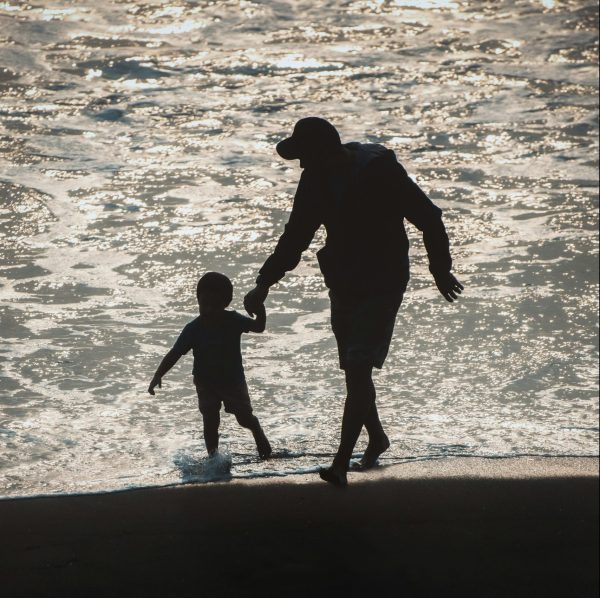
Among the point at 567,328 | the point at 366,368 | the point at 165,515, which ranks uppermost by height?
the point at 366,368

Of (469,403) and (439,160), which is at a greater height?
(439,160)

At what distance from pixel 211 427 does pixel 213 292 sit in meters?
0.75

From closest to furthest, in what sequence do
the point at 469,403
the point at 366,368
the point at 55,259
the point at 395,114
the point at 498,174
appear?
the point at 366,368, the point at 469,403, the point at 55,259, the point at 498,174, the point at 395,114

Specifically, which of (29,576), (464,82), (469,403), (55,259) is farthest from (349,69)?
(29,576)

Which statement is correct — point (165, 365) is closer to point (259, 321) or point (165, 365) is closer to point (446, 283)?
point (259, 321)

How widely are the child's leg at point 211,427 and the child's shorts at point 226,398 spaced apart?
0.05ft

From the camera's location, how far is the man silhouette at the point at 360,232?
17.1 ft

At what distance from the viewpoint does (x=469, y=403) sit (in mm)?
7453

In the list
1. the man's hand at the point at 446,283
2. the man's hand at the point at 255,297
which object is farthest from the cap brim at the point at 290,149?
the man's hand at the point at 446,283

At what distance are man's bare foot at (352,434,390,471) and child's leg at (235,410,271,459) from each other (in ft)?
1.95

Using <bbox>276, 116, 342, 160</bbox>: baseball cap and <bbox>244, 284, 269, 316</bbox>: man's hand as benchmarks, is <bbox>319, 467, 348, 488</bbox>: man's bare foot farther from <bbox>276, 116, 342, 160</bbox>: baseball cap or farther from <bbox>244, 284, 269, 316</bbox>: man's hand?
<bbox>276, 116, 342, 160</bbox>: baseball cap

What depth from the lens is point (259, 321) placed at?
5734 mm

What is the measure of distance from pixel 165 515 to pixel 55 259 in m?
5.22

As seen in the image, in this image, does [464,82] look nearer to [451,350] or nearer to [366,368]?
[451,350]
